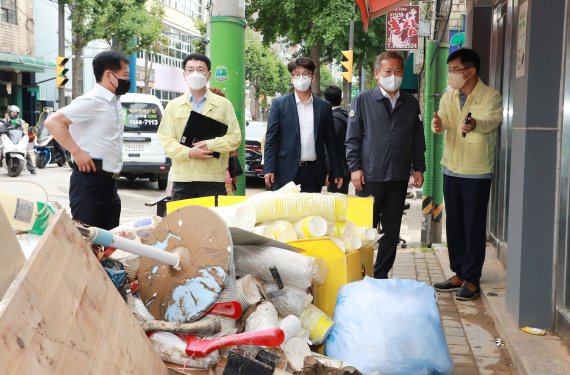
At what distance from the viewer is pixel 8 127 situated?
1834 centimetres

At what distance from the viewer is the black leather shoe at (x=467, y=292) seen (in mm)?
6105

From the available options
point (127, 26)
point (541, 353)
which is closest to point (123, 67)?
point (541, 353)

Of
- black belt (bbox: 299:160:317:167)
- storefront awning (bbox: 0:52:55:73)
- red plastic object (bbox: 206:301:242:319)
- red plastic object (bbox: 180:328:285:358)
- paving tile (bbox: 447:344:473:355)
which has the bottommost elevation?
paving tile (bbox: 447:344:473:355)

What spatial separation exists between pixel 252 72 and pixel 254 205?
6208cm

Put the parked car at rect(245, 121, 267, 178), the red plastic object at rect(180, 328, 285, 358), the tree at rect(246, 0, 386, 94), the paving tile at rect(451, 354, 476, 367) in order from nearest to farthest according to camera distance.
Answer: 1. the red plastic object at rect(180, 328, 285, 358)
2. the paving tile at rect(451, 354, 476, 367)
3. the parked car at rect(245, 121, 267, 178)
4. the tree at rect(246, 0, 386, 94)

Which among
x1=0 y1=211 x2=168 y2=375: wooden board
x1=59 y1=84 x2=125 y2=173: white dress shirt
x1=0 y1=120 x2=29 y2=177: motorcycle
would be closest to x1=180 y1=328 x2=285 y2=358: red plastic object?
x1=0 y1=211 x2=168 y2=375: wooden board

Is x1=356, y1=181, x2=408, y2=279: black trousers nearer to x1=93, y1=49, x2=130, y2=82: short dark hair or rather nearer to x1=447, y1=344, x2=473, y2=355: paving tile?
x1=447, y1=344, x2=473, y2=355: paving tile

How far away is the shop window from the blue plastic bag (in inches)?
1175

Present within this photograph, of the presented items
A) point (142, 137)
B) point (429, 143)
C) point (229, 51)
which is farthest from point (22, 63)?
point (229, 51)

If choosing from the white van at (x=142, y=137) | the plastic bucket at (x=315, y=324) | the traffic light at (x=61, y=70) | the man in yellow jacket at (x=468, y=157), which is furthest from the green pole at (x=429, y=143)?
the traffic light at (x=61, y=70)

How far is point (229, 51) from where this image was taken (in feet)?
21.4

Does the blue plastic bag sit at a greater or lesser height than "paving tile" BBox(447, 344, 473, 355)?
greater

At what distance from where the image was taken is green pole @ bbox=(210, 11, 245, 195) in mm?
6406

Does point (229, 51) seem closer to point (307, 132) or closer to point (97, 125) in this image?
point (307, 132)
